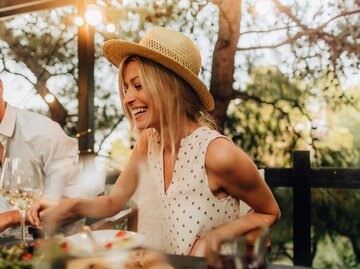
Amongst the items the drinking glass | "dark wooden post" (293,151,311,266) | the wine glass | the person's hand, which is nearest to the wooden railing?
"dark wooden post" (293,151,311,266)

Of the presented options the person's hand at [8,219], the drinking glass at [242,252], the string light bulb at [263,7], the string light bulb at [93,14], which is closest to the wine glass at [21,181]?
the person's hand at [8,219]

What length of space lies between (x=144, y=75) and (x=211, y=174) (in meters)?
0.42

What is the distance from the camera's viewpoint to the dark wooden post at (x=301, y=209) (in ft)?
9.46

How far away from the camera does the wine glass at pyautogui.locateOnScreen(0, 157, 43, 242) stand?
1191mm

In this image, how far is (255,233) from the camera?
0.63 meters

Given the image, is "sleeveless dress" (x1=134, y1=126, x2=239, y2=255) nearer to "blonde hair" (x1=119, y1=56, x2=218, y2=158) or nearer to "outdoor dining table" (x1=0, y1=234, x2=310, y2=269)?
"blonde hair" (x1=119, y1=56, x2=218, y2=158)

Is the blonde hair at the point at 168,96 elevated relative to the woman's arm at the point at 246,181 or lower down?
elevated

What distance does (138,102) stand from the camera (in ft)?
4.90

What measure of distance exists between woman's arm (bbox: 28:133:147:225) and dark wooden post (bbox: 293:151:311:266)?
4.77 feet

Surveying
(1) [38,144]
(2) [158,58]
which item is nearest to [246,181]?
(2) [158,58]

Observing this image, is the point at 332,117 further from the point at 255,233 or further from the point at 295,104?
the point at 255,233

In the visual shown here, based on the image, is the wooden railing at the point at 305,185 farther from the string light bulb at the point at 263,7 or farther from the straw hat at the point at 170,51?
the straw hat at the point at 170,51

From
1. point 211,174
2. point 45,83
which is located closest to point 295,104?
point 211,174

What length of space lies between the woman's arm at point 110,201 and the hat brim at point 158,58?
0.33 m
